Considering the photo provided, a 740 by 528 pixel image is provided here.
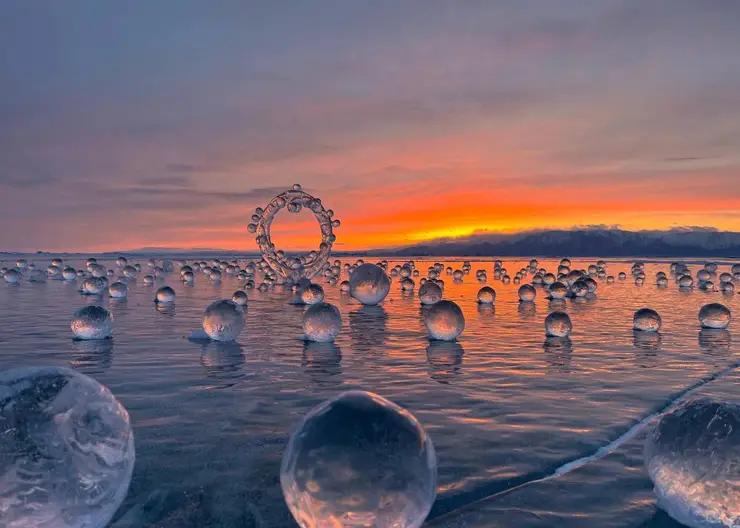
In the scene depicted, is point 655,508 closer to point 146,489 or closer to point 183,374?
point 146,489

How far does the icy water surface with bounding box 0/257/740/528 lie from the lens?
4227mm

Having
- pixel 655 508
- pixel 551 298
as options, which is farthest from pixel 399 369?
pixel 551 298

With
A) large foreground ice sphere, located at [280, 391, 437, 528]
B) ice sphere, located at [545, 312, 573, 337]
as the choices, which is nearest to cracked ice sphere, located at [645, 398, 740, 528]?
large foreground ice sphere, located at [280, 391, 437, 528]

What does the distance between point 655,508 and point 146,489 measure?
391 cm

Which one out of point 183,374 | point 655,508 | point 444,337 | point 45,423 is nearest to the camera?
point 45,423

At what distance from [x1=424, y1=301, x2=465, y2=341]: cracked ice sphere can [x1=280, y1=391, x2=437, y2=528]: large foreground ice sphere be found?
8337 millimetres

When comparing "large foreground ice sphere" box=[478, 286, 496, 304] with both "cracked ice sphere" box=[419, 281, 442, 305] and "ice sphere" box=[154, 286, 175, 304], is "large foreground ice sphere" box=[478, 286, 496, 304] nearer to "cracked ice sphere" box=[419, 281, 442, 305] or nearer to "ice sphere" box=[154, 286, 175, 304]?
"cracked ice sphere" box=[419, 281, 442, 305]

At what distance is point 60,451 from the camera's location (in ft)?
11.3

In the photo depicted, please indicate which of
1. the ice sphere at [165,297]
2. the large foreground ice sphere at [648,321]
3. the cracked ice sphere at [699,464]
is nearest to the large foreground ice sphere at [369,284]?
the ice sphere at [165,297]

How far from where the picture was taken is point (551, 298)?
941 inches

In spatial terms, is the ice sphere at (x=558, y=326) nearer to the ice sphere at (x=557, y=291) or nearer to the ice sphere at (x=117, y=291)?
the ice sphere at (x=557, y=291)

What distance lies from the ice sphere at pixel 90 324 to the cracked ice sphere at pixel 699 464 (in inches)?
426

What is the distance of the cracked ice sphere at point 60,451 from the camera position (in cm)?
331

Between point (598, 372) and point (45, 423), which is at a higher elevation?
point (45, 423)
